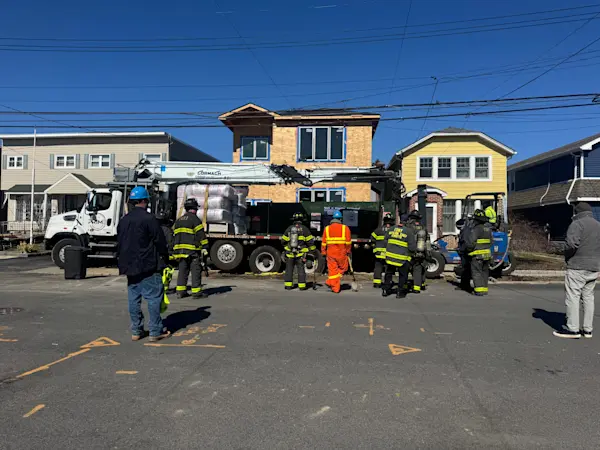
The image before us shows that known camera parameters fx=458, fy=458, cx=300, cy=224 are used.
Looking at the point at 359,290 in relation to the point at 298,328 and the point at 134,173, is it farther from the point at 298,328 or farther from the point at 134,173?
the point at 134,173

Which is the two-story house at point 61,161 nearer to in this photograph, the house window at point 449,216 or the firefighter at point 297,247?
the house window at point 449,216

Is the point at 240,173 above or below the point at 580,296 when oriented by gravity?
above

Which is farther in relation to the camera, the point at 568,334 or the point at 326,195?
the point at 326,195

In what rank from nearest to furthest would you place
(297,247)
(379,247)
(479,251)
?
(479,251) → (297,247) → (379,247)

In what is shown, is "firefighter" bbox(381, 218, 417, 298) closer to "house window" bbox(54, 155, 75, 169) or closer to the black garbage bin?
the black garbage bin

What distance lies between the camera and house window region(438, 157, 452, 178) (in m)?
24.6

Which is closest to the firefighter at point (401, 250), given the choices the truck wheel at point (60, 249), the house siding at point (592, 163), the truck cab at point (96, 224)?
the truck cab at point (96, 224)

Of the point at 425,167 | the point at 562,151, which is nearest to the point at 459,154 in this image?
the point at 425,167

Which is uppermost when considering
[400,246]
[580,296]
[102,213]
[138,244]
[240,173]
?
[240,173]

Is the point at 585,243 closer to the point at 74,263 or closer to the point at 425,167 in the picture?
the point at 74,263

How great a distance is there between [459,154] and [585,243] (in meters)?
19.2

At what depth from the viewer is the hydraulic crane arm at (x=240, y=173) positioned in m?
14.2

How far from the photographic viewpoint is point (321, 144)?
71.1 feet

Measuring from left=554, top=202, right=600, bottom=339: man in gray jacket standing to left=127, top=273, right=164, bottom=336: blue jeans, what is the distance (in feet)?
17.7
